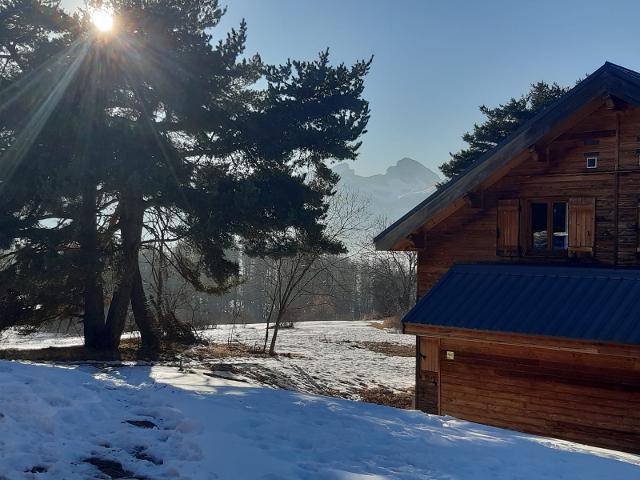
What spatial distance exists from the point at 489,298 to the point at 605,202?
3119 mm

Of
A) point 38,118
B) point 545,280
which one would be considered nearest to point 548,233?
point 545,280

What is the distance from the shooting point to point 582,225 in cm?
1198

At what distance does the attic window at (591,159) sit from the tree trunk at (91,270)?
11036 millimetres

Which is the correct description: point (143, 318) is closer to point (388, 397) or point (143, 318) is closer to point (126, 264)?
point (126, 264)

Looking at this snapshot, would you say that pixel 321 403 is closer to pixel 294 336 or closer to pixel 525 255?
pixel 525 255

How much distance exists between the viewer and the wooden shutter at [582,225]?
1188 cm

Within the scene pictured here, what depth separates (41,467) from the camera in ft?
17.5

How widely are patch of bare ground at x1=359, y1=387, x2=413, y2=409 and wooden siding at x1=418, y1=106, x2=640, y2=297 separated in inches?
156

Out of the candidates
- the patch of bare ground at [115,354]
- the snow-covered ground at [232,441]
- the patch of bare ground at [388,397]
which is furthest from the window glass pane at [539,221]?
the patch of bare ground at [115,354]

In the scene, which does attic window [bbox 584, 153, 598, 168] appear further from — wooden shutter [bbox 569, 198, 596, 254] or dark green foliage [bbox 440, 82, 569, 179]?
dark green foliage [bbox 440, 82, 569, 179]

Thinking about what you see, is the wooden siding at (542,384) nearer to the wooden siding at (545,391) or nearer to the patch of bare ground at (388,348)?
the wooden siding at (545,391)

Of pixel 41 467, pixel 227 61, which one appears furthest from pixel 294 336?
pixel 41 467

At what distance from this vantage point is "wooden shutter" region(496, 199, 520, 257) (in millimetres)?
12672

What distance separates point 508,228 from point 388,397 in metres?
5.76
